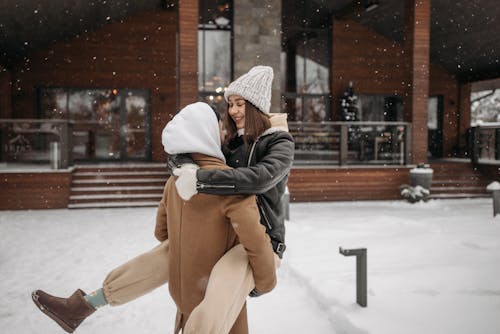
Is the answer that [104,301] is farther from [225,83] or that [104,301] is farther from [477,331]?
[225,83]

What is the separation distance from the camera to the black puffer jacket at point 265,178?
6.51ft

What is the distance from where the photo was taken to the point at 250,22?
1351cm

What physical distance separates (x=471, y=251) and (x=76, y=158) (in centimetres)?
1221

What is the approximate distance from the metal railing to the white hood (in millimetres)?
9115

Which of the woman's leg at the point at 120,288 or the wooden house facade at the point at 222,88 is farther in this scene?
the wooden house facade at the point at 222,88

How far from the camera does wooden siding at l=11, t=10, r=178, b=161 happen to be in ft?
47.5

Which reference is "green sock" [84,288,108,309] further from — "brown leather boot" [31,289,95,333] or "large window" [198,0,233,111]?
"large window" [198,0,233,111]

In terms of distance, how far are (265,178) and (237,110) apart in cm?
53

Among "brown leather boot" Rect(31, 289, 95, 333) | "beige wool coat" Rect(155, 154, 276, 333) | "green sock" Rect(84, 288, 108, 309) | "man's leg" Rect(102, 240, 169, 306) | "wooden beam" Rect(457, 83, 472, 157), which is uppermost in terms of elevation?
"wooden beam" Rect(457, 83, 472, 157)

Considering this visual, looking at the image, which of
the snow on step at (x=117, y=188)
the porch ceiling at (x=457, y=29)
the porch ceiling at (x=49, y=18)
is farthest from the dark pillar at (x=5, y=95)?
the porch ceiling at (x=457, y=29)

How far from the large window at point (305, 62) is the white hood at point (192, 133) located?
14019mm

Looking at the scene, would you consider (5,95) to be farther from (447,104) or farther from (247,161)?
(447,104)

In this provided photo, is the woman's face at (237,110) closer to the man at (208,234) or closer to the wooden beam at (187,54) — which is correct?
the man at (208,234)

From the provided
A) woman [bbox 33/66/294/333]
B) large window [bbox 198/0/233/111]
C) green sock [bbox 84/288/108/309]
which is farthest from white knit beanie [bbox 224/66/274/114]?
large window [bbox 198/0/233/111]
